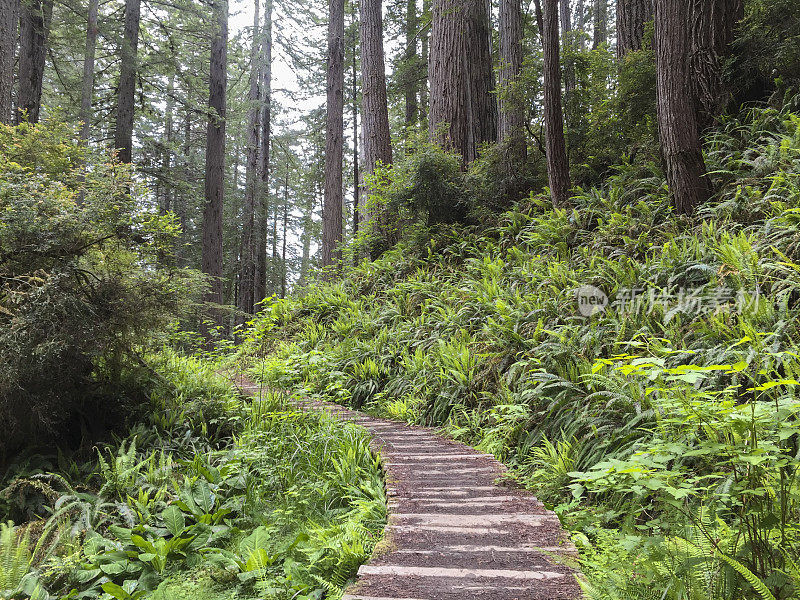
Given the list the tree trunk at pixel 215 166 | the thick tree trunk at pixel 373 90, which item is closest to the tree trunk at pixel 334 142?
the thick tree trunk at pixel 373 90

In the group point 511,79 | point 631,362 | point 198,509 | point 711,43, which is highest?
point 511,79

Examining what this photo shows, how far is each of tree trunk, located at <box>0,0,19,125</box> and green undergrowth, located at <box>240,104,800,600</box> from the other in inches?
220

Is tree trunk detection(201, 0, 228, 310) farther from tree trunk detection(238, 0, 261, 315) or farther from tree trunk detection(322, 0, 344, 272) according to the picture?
tree trunk detection(238, 0, 261, 315)

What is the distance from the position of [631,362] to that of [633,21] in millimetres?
8300

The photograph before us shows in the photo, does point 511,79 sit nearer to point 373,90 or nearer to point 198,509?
point 373,90

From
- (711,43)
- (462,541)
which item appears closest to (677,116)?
(711,43)

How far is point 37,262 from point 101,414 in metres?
1.67

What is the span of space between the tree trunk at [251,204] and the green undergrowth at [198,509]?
1517cm

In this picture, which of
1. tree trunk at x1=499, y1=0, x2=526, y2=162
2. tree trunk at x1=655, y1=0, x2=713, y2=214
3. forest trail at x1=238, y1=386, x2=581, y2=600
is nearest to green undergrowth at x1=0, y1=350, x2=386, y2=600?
forest trail at x1=238, y1=386, x2=581, y2=600

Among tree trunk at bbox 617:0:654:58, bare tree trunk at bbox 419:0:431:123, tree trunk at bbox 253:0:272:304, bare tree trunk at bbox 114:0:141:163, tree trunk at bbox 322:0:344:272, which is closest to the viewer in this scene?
tree trunk at bbox 617:0:654:58

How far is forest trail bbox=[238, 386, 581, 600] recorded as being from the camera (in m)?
1.99

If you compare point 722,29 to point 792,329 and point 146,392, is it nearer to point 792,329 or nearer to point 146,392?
point 792,329

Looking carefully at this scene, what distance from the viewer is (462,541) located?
242cm

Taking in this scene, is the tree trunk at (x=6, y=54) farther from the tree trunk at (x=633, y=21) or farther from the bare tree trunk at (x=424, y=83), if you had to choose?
the bare tree trunk at (x=424, y=83)
